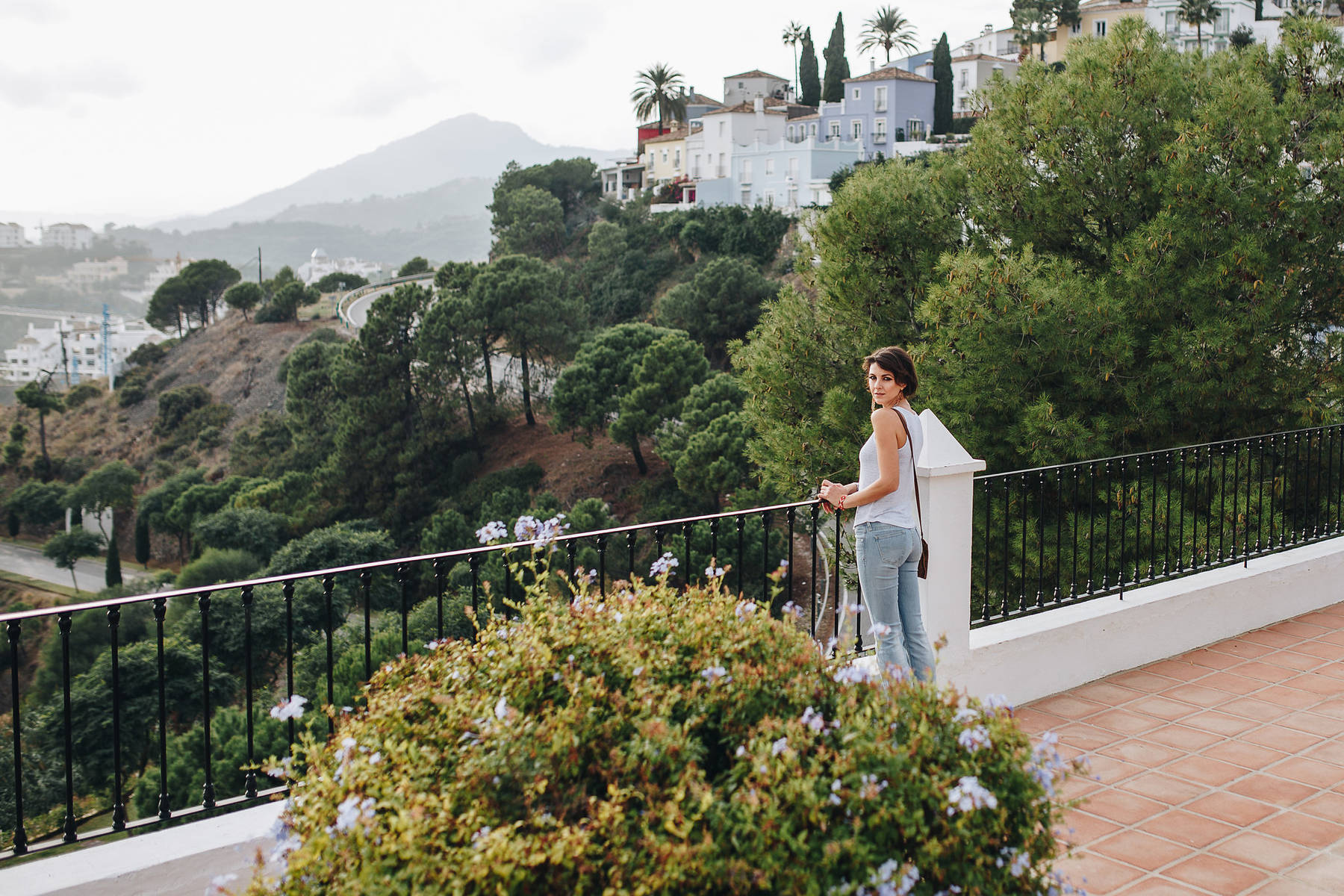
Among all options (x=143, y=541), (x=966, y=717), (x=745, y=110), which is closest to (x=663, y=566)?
(x=966, y=717)

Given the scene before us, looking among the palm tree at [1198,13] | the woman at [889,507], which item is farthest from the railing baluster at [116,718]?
the palm tree at [1198,13]

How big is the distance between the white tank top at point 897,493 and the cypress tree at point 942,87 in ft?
Answer: 186

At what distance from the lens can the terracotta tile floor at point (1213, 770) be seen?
3.26 m

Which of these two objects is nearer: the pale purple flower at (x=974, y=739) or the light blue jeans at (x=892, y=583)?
the pale purple flower at (x=974, y=739)

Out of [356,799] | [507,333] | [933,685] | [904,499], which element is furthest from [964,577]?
[507,333]

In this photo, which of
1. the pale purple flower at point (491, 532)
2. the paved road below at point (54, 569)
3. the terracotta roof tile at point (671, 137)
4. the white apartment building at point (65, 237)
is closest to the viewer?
the pale purple flower at point (491, 532)

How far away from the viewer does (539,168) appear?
2795 inches

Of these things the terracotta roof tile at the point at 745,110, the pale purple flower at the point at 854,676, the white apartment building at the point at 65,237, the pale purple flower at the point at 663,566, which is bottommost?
the pale purple flower at the point at 854,676

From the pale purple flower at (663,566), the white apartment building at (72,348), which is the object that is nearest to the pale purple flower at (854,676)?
the pale purple flower at (663,566)

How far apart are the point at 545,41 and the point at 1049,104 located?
203ft

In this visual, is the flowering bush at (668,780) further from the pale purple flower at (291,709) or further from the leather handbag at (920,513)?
the leather handbag at (920,513)

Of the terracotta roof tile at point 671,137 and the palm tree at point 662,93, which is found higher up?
the palm tree at point 662,93

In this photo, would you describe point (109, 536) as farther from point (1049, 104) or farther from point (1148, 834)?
point (1148, 834)

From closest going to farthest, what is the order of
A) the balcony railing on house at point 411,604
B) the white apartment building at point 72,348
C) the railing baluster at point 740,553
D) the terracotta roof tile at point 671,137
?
the railing baluster at point 740,553
the balcony railing on house at point 411,604
the terracotta roof tile at point 671,137
the white apartment building at point 72,348
